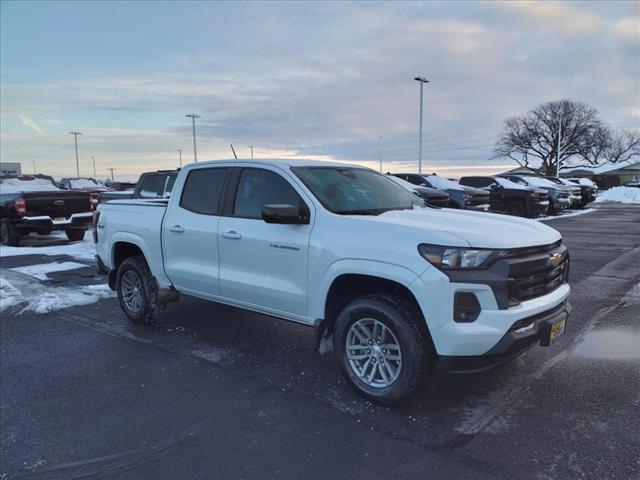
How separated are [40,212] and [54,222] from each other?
0.40 meters

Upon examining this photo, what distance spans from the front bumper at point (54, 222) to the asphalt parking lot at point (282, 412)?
7606 millimetres

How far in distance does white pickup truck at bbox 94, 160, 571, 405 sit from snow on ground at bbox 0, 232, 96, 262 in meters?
7.03

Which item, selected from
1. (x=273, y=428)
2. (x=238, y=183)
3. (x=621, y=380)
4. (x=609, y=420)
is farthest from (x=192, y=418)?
(x=621, y=380)

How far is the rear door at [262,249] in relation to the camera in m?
4.16

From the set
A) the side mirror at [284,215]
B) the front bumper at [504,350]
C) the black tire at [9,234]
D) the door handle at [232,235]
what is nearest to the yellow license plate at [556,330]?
the front bumper at [504,350]

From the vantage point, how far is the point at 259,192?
4.66m

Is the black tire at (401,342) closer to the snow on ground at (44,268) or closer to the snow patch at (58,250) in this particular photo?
the snow on ground at (44,268)

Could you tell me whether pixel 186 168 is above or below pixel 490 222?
above

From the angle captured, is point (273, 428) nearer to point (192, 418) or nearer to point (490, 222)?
point (192, 418)

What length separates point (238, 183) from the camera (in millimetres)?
4859

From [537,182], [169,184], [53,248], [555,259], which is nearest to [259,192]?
[555,259]

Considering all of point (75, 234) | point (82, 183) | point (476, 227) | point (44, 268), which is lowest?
point (44, 268)

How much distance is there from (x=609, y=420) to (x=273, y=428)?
2333 mm

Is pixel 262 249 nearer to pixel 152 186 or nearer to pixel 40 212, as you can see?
pixel 152 186
